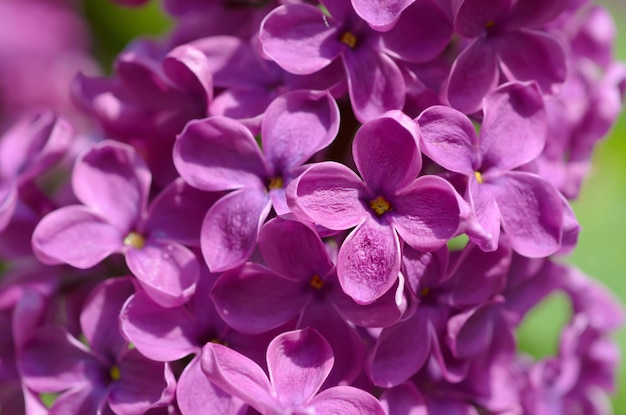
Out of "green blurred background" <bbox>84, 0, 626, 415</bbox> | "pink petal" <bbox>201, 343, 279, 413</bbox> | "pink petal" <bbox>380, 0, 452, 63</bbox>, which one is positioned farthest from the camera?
"green blurred background" <bbox>84, 0, 626, 415</bbox>

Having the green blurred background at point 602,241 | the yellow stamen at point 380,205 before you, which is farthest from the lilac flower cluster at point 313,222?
the green blurred background at point 602,241

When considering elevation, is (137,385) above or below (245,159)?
below

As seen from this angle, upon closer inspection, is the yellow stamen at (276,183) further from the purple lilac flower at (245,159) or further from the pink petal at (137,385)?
the pink petal at (137,385)

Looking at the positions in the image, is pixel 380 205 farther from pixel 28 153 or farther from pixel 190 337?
pixel 28 153

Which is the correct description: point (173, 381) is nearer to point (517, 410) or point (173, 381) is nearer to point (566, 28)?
point (517, 410)

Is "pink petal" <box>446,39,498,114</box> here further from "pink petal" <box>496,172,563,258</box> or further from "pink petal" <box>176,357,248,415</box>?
"pink petal" <box>176,357,248,415</box>

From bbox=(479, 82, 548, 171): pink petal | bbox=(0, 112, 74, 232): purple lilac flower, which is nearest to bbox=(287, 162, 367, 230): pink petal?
bbox=(479, 82, 548, 171): pink petal

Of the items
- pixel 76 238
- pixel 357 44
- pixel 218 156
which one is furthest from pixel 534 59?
pixel 76 238
